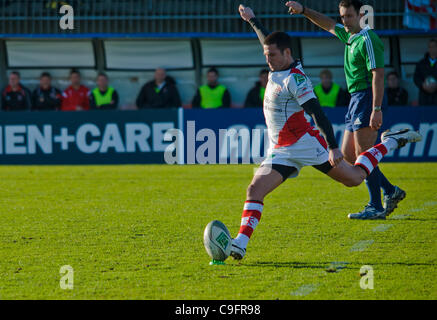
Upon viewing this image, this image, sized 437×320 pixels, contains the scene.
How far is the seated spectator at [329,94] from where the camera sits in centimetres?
1440

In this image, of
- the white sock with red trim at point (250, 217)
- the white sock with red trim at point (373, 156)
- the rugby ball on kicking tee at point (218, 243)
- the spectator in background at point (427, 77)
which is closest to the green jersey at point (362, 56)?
the white sock with red trim at point (373, 156)

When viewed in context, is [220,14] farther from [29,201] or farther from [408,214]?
[408,214]

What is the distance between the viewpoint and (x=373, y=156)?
6.63 metres

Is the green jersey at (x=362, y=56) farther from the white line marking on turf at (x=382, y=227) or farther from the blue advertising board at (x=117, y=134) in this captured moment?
the blue advertising board at (x=117, y=134)

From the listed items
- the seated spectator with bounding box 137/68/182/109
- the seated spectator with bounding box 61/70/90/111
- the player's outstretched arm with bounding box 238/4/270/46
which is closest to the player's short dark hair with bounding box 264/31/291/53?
the player's outstretched arm with bounding box 238/4/270/46

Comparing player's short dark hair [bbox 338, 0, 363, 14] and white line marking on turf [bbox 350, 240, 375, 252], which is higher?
player's short dark hair [bbox 338, 0, 363, 14]

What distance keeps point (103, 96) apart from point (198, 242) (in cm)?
887

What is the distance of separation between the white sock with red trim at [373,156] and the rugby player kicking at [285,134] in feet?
1.67

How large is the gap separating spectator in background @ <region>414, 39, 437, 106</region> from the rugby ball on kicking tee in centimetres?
968

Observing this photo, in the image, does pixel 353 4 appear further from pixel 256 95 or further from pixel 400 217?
pixel 256 95

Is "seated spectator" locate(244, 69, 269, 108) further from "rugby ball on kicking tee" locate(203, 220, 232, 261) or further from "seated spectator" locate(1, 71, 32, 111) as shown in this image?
"rugby ball on kicking tee" locate(203, 220, 232, 261)

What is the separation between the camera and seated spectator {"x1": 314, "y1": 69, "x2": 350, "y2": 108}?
567 inches

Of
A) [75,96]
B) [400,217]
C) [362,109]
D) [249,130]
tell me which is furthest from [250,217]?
[75,96]
